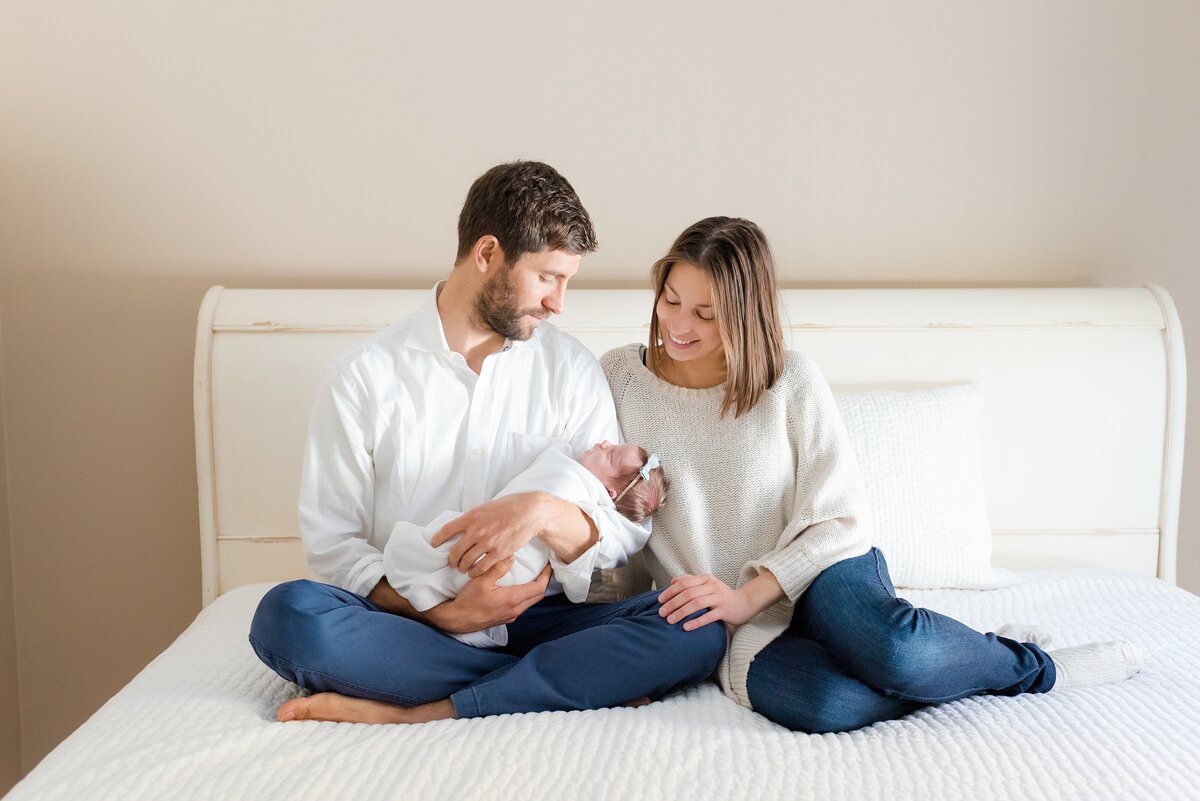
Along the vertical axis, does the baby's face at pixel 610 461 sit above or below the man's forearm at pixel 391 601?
above

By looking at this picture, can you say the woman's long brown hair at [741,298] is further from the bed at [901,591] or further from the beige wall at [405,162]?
the beige wall at [405,162]

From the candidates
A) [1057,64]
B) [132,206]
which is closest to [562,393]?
[132,206]

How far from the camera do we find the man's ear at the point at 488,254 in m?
1.57

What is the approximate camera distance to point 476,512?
1.44 m

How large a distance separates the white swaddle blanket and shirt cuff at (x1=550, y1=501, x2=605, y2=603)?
0.05ft

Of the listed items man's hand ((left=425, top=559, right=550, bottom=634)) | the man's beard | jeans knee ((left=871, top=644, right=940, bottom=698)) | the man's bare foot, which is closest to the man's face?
the man's beard

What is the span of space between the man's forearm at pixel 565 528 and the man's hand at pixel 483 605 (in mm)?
68

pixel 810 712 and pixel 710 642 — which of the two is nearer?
pixel 810 712

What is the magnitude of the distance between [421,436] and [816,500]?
2.00 ft

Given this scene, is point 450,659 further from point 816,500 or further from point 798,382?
point 798,382

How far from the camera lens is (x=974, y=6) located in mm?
2230

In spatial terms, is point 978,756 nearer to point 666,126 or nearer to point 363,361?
point 363,361


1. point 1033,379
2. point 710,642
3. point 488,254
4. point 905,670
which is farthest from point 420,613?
point 1033,379

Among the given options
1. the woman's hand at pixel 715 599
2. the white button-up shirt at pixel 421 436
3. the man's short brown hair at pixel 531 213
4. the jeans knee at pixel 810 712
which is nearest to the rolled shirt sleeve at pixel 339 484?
the white button-up shirt at pixel 421 436
